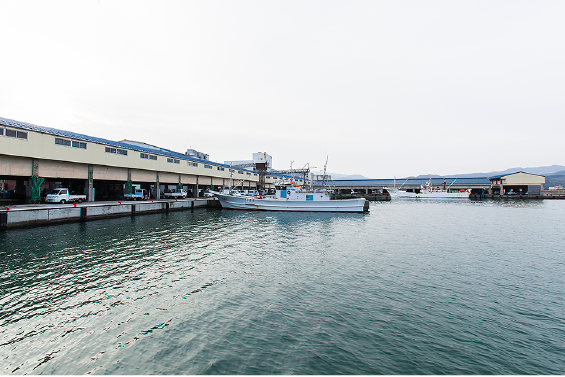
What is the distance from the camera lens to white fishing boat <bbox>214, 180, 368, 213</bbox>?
4766 centimetres

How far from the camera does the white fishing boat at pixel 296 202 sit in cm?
4766

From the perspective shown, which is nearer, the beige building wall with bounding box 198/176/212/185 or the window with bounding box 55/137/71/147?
the window with bounding box 55/137/71/147

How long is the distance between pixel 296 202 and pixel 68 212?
109 feet

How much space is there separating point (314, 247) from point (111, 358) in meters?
15.3

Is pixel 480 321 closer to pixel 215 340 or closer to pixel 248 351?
pixel 248 351

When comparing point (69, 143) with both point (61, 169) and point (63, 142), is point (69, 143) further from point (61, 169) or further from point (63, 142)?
point (61, 169)

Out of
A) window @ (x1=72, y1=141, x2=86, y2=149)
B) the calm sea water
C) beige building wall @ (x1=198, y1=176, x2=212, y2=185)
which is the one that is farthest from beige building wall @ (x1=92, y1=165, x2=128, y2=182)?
the calm sea water

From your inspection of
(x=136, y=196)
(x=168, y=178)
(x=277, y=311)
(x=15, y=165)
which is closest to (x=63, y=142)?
(x=15, y=165)

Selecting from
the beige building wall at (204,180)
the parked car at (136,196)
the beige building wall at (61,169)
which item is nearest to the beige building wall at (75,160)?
the beige building wall at (61,169)

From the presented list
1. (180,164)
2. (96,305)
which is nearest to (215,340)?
(96,305)

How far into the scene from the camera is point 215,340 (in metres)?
7.85

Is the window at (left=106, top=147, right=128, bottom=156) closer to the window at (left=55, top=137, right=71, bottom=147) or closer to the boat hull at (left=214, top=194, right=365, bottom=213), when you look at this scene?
the window at (left=55, top=137, right=71, bottom=147)

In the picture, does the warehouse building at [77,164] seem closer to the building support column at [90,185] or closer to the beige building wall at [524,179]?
the building support column at [90,185]

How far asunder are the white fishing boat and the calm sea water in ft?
93.0
